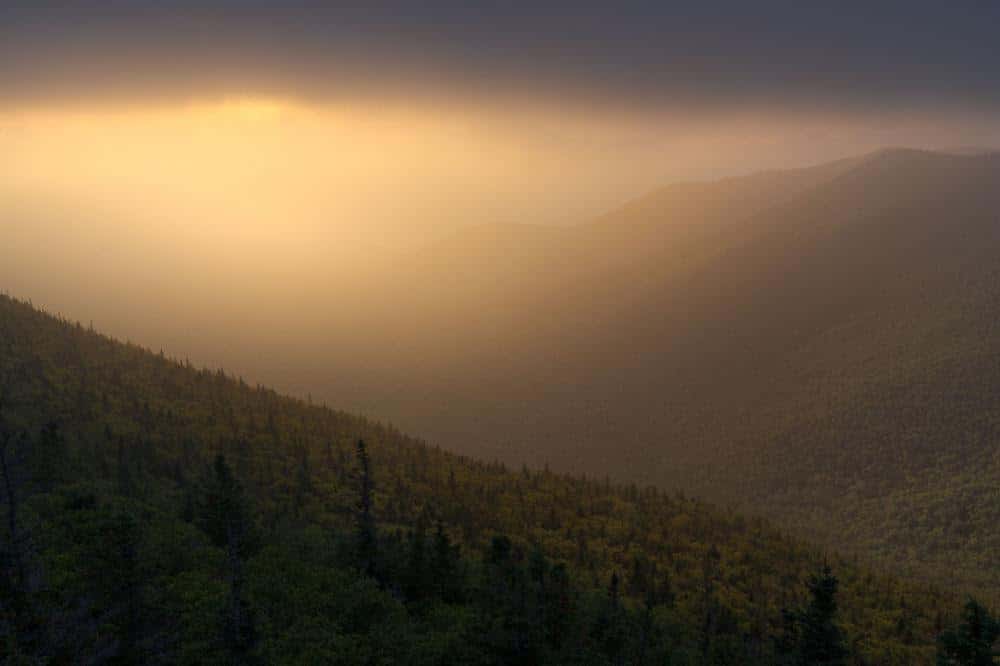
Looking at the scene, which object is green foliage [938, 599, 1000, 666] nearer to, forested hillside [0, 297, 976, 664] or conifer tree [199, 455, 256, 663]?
forested hillside [0, 297, 976, 664]

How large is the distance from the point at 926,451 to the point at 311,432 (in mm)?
174662

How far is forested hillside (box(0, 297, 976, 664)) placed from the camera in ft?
50.4

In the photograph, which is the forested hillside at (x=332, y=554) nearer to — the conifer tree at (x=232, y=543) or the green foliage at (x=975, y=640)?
the conifer tree at (x=232, y=543)

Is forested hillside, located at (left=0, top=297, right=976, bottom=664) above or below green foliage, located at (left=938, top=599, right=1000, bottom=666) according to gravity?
below

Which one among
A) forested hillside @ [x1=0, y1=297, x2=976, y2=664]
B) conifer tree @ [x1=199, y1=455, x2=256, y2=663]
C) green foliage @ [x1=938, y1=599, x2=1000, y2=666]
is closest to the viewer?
green foliage @ [x1=938, y1=599, x2=1000, y2=666]

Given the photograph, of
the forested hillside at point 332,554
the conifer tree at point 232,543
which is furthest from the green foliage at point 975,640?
the conifer tree at point 232,543

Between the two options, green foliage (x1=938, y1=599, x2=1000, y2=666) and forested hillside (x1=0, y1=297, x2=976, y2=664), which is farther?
forested hillside (x1=0, y1=297, x2=976, y2=664)

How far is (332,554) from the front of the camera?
2294 cm

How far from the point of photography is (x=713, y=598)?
31562 mm

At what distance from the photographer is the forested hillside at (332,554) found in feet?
50.4

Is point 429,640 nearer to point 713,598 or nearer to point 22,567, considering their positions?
point 22,567

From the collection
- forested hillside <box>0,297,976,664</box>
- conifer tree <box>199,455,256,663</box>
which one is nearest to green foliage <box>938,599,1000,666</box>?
forested hillside <box>0,297,976,664</box>

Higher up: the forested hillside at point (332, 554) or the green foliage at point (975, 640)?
the green foliage at point (975, 640)

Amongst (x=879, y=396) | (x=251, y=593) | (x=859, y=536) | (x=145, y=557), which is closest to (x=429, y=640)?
(x=251, y=593)
